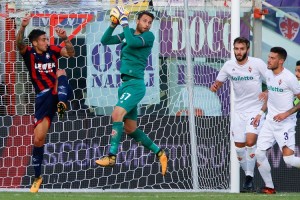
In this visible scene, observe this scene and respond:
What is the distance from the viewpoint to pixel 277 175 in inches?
631

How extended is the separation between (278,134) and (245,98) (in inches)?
31.5

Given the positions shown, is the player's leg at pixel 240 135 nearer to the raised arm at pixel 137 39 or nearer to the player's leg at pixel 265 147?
the player's leg at pixel 265 147

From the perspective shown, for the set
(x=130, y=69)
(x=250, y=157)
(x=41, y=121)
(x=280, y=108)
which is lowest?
(x=250, y=157)

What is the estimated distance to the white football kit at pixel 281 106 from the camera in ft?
44.7

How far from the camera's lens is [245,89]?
14180 mm

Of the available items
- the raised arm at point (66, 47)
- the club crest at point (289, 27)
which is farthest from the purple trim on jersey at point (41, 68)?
the club crest at point (289, 27)

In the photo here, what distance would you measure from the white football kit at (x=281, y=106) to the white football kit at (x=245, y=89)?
0.40 meters

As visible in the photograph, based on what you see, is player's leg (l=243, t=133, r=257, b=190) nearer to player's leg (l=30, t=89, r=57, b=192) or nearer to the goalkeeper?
the goalkeeper

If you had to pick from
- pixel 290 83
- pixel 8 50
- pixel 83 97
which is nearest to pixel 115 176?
pixel 83 97

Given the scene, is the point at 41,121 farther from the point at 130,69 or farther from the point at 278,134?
the point at 278,134

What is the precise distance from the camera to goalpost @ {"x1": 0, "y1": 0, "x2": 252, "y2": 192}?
15.4 meters

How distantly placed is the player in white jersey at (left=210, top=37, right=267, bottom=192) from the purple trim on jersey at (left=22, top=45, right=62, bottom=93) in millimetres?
2027

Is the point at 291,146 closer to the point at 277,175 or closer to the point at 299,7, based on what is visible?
the point at 277,175

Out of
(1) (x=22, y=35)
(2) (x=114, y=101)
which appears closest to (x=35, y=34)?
(1) (x=22, y=35)
